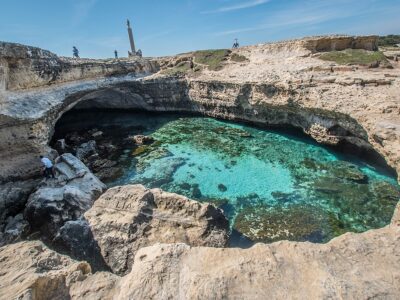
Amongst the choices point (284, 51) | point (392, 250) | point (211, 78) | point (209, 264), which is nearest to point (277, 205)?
point (392, 250)

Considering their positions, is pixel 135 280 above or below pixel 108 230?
above

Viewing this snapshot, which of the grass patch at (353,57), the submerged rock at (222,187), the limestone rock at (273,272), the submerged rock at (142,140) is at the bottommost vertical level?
the submerged rock at (222,187)

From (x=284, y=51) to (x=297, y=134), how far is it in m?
9.23

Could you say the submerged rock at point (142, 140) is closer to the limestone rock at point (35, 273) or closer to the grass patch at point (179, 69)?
the grass patch at point (179, 69)

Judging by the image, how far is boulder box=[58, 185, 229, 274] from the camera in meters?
7.74

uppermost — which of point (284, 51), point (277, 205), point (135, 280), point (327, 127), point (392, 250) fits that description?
point (284, 51)

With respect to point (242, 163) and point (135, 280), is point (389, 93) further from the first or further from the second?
point (135, 280)

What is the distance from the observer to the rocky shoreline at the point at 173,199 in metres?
4.23

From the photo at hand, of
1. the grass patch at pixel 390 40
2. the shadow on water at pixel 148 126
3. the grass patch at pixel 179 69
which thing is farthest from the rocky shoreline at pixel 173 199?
the grass patch at pixel 390 40

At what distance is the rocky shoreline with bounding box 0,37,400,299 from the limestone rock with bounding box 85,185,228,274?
0.03 metres

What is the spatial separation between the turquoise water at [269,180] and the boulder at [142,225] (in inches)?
114

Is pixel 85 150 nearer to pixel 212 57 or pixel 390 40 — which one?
pixel 212 57

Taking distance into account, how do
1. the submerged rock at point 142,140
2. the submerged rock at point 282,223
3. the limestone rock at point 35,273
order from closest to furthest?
the limestone rock at point 35,273 < the submerged rock at point 282,223 < the submerged rock at point 142,140

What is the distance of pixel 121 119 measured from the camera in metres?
28.3
